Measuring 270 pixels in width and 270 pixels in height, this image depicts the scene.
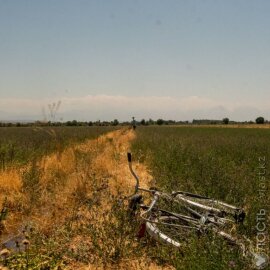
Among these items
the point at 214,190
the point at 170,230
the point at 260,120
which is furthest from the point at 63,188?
the point at 260,120

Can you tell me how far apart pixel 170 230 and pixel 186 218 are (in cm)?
31

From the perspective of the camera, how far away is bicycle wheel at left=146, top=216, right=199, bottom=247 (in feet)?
12.7

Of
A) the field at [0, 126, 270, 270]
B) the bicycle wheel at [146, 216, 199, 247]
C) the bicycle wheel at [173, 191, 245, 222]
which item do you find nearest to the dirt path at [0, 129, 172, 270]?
the field at [0, 126, 270, 270]

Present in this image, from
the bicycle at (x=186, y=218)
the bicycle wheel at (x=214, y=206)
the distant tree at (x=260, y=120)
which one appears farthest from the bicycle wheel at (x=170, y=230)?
the distant tree at (x=260, y=120)

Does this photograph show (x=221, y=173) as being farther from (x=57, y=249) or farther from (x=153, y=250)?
(x=57, y=249)

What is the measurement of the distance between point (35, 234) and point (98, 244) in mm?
857

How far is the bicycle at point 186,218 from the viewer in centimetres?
376

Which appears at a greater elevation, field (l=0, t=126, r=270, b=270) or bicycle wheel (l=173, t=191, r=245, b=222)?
bicycle wheel (l=173, t=191, r=245, b=222)

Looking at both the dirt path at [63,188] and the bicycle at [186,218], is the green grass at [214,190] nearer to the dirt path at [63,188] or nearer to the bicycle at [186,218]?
the bicycle at [186,218]

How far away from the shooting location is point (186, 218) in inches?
162

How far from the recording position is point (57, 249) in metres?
4.33

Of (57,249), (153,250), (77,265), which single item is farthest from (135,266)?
(57,249)

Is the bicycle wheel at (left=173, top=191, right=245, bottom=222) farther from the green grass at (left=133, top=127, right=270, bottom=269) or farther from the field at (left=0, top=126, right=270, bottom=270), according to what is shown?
the green grass at (left=133, top=127, right=270, bottom=269)

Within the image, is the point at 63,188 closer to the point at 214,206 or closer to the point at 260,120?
the point at 214,206
